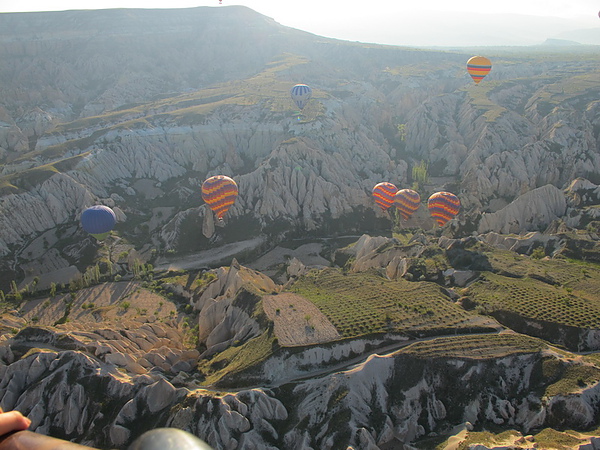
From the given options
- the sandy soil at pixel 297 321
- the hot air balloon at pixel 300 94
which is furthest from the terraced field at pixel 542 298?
the hot air balloon at pixel 300 94

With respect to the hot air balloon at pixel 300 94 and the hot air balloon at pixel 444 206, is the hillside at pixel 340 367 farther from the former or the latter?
the hot air balloon at pixel 300 94

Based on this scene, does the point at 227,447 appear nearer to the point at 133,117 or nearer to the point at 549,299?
the point at 549,299

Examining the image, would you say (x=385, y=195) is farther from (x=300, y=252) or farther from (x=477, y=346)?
(x=477, y=346)

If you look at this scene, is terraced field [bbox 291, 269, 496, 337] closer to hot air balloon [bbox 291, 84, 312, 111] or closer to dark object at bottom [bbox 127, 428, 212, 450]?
dark object at bottom [bbox 127, 428, 212, 450]

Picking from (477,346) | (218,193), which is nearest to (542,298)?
(477,346)

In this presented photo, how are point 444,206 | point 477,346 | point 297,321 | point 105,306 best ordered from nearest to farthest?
point 477,346, point 297,321, point 105,306, point 444,206

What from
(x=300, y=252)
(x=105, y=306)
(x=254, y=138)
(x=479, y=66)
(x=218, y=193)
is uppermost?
(x=479, y=66)
